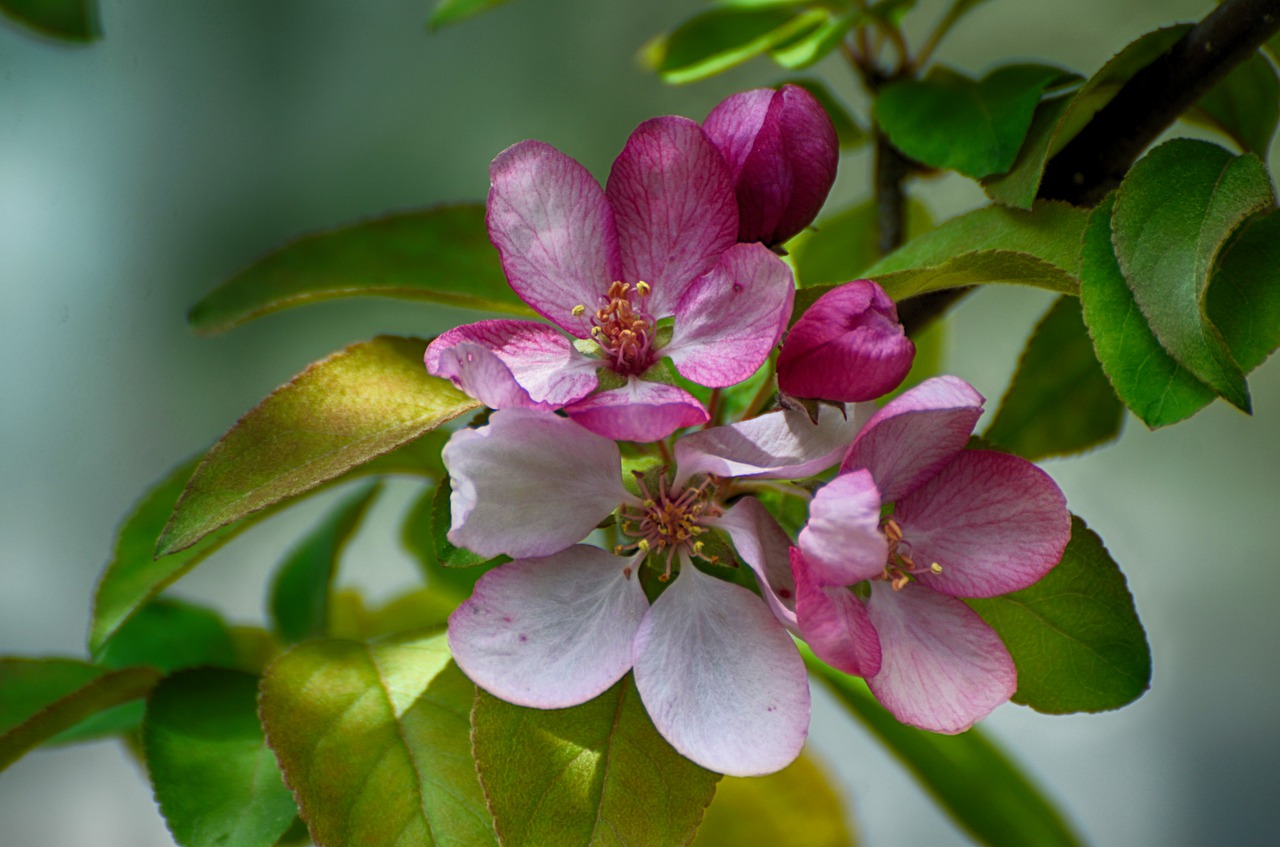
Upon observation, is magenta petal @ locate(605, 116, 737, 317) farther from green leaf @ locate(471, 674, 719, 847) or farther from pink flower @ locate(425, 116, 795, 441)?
green leaf @ locate(471, 674, 719, 847)

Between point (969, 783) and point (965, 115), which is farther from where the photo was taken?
point (969, 783)

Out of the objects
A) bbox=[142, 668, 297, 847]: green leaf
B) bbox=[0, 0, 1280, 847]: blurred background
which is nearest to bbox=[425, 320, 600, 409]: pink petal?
bbox=[142, 668, 297, 847]: green leaf

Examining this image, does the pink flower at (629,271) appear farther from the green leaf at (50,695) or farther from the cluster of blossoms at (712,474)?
the green leaf at (50,695)

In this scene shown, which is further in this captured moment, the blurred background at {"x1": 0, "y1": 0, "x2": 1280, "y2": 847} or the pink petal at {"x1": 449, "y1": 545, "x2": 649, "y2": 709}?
the blurred background at {"x1": 0, "y1": 0, "x2": 1280, "y2": 847}

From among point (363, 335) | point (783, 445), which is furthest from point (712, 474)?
point (363, 335)

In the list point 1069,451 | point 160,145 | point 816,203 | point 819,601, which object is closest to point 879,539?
point 819,601

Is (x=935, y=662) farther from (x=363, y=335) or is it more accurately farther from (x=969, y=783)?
(x=363, y=335)
